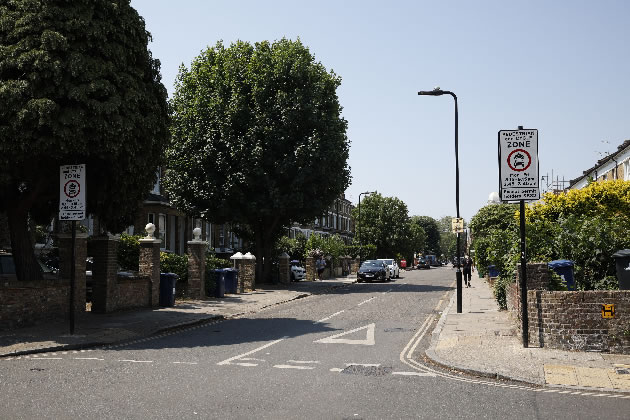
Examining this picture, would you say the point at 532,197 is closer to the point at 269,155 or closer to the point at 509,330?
the point at 509,330

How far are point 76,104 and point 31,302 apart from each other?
495cm

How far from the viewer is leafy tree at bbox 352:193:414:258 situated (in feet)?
271

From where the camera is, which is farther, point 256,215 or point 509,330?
point 256,215

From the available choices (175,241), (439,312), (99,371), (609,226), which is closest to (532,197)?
(609,226)

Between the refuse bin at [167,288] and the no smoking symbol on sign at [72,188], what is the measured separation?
786 centimetres

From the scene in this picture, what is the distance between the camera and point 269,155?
3247cm

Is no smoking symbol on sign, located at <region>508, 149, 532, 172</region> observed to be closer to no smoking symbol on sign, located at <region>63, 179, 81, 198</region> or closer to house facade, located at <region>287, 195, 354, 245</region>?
no smoking symbol on sign, located at <region>63, 179, 81, 198</region>

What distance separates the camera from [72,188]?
523 inches

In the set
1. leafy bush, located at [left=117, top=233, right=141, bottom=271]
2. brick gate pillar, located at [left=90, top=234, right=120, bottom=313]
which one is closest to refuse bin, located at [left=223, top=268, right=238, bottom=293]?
leafy bush, located at [left=117, top=233, right=141, bottom=271]

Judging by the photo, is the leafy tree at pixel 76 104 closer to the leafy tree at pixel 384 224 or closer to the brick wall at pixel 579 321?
the brick wall at pixel 579 321

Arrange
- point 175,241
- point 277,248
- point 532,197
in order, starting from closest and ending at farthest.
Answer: point 532,197
point 175,241
point 277,248

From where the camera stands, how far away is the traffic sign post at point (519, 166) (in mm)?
11477

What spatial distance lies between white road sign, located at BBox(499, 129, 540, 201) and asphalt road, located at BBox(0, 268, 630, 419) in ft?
11.8

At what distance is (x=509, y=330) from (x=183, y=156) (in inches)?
951
